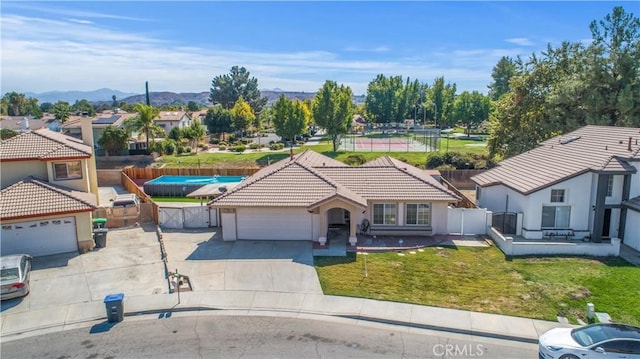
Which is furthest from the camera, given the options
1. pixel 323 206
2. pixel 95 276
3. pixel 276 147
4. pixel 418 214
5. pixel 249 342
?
pixel 276 147

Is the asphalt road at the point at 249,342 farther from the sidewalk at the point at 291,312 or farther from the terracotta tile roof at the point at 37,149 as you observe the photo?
the terracotta tile roof at the point at 37,149

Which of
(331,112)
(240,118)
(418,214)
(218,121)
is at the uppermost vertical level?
(331,112)

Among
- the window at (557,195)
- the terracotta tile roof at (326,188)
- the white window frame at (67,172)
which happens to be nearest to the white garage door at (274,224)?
the terracotta tile roof at (326,188)

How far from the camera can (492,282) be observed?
63.9 ft

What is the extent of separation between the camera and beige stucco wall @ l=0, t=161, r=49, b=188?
2512cm

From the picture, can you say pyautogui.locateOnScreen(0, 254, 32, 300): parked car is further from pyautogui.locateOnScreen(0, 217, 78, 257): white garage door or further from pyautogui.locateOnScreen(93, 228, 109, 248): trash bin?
pyautogui.locateOnScreen(93, 228, 109, 248): trash bin

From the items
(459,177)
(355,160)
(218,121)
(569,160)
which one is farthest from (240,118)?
(569,160)

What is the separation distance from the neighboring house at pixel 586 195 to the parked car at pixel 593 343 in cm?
1256

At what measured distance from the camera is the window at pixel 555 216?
2547 cm

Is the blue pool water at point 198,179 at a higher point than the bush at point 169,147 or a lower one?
lower

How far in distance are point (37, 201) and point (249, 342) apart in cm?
1548

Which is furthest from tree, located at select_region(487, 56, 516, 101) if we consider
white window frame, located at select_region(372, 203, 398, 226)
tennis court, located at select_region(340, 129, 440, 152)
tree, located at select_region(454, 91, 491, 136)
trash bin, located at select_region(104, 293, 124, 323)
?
trash bin, located at select_region(104, 293, 124, 323)

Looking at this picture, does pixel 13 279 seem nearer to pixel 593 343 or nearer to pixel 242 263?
pixel 242 263

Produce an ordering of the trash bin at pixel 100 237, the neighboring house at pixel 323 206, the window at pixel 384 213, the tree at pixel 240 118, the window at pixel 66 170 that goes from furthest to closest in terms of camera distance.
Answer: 1. the tree at pixel 240 118
2. the window at pixel 66 170
3. the window at pixel 384 213
4. the neighboring house at pixel 323 206
5. the trash bin at pixel 100 237
